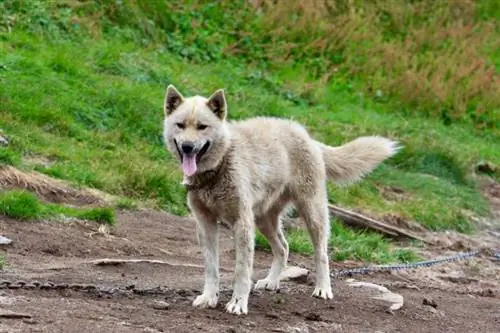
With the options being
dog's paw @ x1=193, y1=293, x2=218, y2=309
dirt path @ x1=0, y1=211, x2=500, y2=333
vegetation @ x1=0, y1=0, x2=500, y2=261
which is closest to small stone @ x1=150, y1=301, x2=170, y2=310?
dirt path @ x1=0, y1=211, x2=500, y2=333

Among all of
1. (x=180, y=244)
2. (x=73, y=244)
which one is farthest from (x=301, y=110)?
(x=73, y=244)

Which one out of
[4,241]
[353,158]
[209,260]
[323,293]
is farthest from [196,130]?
[4,241]

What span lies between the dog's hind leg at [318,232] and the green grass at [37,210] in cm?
268

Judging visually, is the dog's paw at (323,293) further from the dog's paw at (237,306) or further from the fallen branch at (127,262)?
the fallen branch at (127,262)

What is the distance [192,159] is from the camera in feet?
22.7

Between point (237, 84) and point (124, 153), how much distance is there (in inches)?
203

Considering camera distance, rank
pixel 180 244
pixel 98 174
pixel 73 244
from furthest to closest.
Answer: pixel 98 174 → pixel 180 244 → pixel 73 244

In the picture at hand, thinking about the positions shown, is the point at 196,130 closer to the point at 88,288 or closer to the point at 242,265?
the point at 242,265

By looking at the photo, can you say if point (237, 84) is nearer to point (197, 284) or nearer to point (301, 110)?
point (301, 110)

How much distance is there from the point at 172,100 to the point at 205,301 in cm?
143

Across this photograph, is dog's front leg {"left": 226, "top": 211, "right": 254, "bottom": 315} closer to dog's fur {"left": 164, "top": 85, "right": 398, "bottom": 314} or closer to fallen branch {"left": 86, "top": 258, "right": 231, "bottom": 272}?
dog's fur {"left": 164, "top": 85, "right": 398, "bottom": 314}

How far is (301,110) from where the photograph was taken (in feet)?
55.7

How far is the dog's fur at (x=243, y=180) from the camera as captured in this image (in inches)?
274

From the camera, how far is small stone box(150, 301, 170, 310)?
21.9 ft
